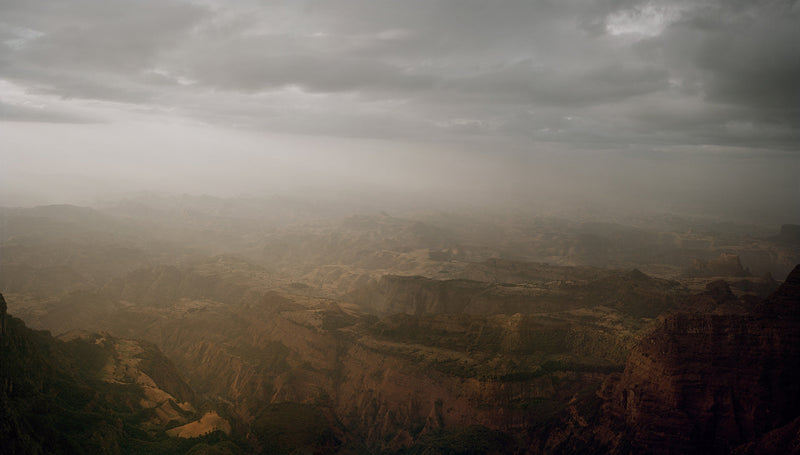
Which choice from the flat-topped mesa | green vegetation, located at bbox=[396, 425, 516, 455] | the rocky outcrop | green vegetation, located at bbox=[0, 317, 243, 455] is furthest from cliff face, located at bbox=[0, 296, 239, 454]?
the rocky outcrop

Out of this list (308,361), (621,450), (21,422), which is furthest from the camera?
(308,361)

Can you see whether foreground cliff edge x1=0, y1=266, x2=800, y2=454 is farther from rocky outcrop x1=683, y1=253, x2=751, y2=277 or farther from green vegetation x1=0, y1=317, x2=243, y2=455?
rocky outcrop x1=683, y1=253, x2=751, y2=277

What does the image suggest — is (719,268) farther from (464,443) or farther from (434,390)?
(464,443)

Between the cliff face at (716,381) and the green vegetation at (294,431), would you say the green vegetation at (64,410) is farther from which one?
the cliff face at (716,381)

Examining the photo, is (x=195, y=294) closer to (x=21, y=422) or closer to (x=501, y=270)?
(x=501, y=270)

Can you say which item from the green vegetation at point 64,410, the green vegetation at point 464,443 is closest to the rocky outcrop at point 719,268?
the green vegetation at point 464,443

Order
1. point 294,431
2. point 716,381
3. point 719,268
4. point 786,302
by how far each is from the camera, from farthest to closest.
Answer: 1. point 719,268
2. point 294,431
3. point 786,302
4. point 716,381

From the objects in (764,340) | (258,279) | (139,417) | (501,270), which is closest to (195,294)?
(258,279)

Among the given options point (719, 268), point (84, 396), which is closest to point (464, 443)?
point (84, 396)
